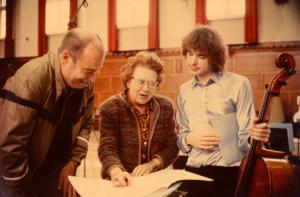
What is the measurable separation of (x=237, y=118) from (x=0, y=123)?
0.77m

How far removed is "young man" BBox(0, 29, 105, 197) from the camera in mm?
1022

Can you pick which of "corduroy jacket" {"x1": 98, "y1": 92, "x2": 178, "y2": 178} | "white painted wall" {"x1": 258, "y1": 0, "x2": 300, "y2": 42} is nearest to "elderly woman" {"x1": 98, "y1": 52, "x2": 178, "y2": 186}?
"corduroy jacket" {"x1": 98, "y1": 92, "x2": 178, "y2": 178}

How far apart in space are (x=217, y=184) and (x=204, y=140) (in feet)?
0.56

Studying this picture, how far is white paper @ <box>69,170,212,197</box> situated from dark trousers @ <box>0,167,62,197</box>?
27 centimetres

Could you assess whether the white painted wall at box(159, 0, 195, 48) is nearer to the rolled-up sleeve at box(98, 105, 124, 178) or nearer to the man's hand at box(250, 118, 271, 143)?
the rolled-up sleeve at box(98, 105, 124, 178)

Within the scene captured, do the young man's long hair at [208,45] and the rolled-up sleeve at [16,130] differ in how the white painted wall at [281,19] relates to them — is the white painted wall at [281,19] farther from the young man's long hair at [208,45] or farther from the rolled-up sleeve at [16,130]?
the rolled-up sleeve at [16,130]

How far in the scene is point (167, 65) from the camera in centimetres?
259

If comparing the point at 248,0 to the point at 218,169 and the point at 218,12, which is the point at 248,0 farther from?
the point at 218,169

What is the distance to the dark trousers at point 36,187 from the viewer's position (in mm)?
1065

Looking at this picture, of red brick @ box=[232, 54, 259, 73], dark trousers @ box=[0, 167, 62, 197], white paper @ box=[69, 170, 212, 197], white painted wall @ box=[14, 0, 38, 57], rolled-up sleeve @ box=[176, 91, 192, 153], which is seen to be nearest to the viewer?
white paper @ box=[69, 170, 212, 197]

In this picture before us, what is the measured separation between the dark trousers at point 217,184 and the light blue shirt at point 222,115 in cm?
2

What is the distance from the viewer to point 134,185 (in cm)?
93

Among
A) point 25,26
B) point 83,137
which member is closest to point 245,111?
point 83,137

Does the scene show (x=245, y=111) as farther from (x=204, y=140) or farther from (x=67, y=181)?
(x=67, y=181)
